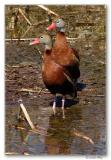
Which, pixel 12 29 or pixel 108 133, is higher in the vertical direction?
pixel 12 29

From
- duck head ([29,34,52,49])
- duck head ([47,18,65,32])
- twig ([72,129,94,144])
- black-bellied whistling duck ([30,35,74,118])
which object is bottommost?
twig ([72,129,94,144])

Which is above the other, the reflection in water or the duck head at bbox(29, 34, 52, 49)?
the duck head at bbox(29, 34, 52, 49)

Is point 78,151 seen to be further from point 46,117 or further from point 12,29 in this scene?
point 12,29

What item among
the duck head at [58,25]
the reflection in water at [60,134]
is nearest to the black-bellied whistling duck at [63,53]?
the duck head at [58,25]

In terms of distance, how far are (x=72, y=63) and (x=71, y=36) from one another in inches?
4.6

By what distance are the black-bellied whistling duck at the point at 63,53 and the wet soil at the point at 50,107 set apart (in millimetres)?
28

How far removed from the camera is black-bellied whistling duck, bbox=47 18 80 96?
5.71m

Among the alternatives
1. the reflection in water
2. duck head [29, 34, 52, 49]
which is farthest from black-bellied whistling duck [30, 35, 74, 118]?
the reflection in water

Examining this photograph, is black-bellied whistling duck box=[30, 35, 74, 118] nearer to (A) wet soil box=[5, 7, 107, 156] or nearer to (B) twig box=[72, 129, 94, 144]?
(A) wet soil box=[5, 7, 107, 156]

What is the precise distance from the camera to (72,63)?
18.8 ft

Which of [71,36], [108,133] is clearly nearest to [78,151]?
[108,133]

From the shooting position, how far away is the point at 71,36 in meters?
5.73

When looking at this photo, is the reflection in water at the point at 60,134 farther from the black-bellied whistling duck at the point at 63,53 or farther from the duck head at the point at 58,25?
the duck head at the point at 58,25

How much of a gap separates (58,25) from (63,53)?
0.40 ft
